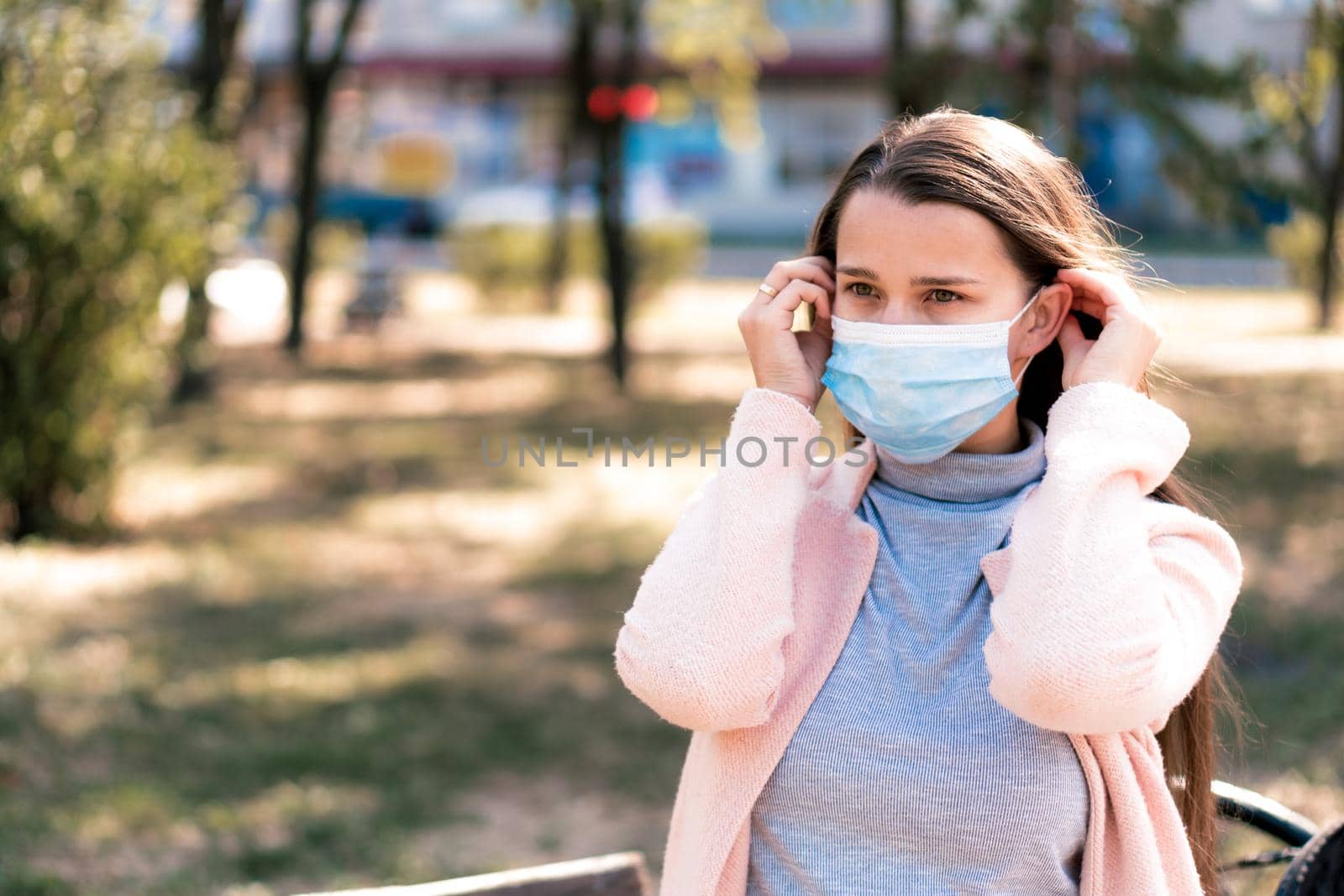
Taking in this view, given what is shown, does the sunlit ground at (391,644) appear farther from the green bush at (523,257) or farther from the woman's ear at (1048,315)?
the green bush at (523,257)

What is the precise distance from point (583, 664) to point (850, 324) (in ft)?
13.8

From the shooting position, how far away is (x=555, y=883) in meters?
2.36

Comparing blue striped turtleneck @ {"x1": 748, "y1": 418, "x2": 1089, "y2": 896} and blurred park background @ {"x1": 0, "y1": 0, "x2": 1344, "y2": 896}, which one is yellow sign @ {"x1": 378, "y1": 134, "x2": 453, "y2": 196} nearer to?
blurred park background @ {"x1": 0, "y1": 0, "x2": 1344, "y2": 896}

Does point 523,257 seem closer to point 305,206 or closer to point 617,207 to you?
point 305,206

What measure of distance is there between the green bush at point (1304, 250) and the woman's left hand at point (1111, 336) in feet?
46.2

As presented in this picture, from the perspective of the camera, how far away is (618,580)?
7.41m

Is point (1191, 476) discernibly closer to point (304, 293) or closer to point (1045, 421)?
point (1045, 421)

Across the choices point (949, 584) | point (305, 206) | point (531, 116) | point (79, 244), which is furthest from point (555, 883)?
point (531, 116)

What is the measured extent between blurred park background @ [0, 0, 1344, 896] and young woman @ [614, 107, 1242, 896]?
340 millimetres

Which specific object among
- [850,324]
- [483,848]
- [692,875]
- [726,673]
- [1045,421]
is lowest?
[483,848]

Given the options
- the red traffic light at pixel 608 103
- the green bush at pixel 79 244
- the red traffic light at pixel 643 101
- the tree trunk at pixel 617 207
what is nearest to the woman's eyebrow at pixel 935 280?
the green bush at pixel 79 244

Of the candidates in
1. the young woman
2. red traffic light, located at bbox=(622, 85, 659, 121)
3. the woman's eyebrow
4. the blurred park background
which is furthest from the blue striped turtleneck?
red traffic light, located at bbox=(622, 85, 659, 121)

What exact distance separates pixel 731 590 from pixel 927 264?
1.69 feet

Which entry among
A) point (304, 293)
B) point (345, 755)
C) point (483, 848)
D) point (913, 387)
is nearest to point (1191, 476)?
point (913, 387)
